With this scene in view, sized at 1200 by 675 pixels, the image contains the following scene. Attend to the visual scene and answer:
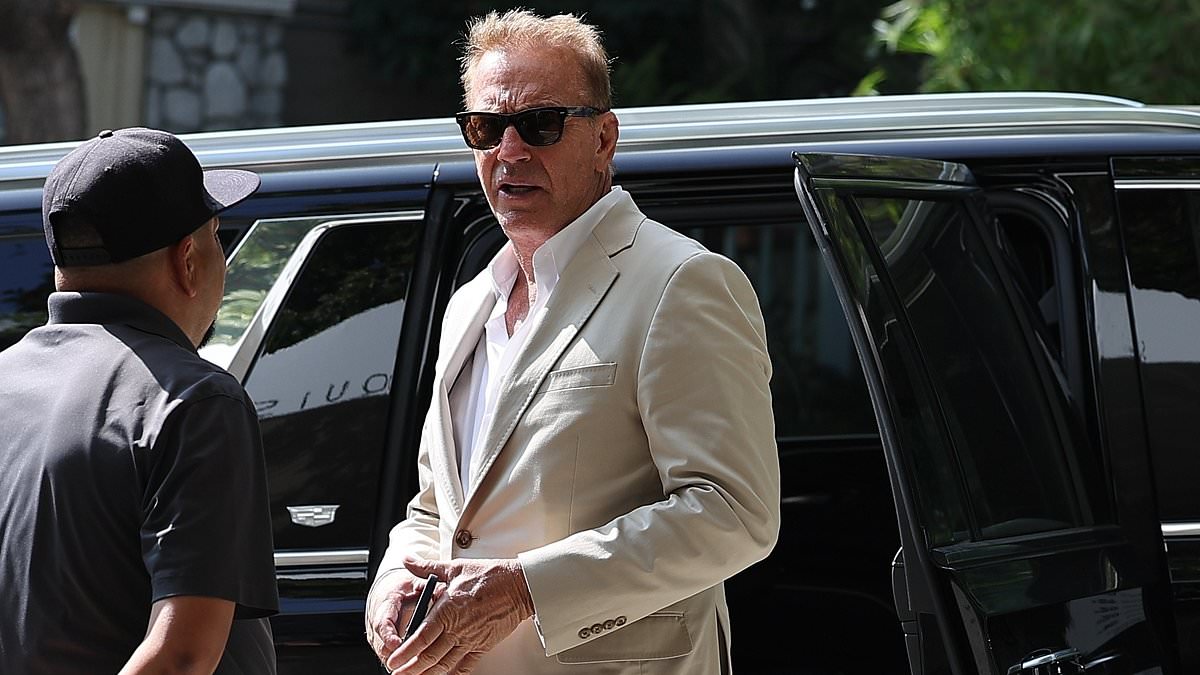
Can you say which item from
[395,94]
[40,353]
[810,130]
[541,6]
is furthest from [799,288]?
[395,94]

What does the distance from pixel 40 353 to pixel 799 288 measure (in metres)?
4.21

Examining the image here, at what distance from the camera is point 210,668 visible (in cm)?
162

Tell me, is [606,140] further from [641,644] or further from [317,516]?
[317,516]

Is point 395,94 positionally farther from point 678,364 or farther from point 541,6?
point 678,364

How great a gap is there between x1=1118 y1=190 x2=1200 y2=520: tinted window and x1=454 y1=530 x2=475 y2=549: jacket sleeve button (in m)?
1.26

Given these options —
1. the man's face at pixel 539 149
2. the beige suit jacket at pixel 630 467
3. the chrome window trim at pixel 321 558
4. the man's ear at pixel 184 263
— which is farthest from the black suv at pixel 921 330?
the man's ear at pixel 184 263

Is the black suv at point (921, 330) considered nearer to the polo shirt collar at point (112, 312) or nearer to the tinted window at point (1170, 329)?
the tinted window at point (1170, 329)

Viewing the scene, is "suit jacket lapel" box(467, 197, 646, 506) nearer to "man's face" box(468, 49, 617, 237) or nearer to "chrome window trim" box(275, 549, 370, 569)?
"man's face" box(468, 49, 617, 237)

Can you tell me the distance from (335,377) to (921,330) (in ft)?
3.55

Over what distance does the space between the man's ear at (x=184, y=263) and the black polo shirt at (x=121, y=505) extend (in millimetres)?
115

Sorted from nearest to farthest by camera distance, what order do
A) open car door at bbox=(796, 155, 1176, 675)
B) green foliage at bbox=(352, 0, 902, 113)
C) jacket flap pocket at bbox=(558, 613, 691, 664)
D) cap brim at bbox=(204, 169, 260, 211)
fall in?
1. cap brim at bbox=(204, 169, 260, 211)
2. jacket flap pocket at bbox=(558, 613, 691, 664)
3. open car door at bbox=(796, 155, 1176, 675)
4. green foliage at bbox=(352, 0, 902, 113)

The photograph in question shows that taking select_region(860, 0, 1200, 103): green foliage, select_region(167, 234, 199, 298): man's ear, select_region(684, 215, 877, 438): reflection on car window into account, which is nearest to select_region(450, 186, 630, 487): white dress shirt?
select_region(167, 234, 199, 298): man's ear

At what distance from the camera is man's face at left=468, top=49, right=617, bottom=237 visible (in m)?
2.25

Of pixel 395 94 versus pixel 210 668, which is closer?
pixel 210 668
